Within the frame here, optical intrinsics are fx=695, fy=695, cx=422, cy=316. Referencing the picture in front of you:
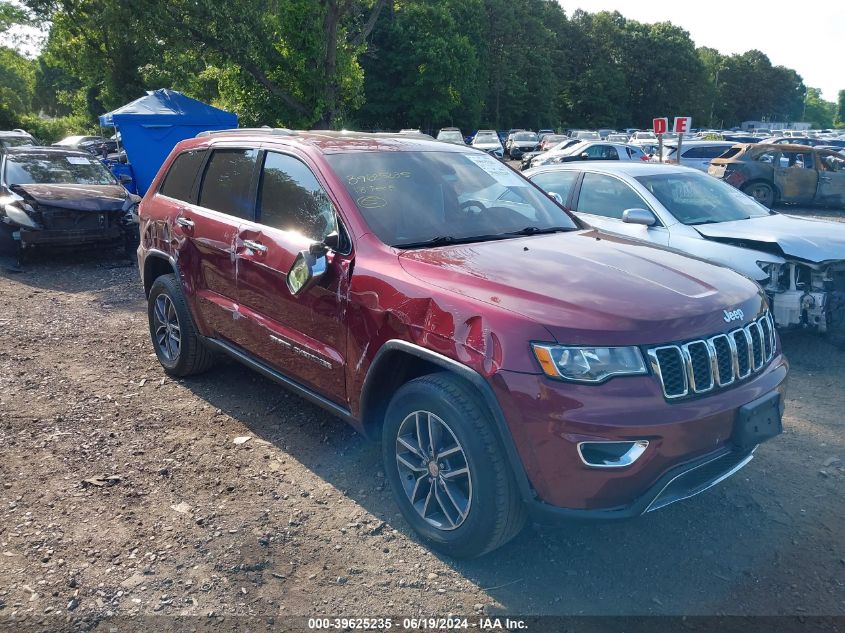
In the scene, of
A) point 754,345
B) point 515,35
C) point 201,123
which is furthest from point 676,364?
point 515,35

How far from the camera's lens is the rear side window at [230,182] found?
14.6 feet

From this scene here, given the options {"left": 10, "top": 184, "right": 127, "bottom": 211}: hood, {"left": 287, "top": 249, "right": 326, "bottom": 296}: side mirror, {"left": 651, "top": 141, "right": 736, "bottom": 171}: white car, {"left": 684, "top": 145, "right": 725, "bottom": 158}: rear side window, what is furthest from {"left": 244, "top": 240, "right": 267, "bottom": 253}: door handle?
{"left": 684, "top": 145, "right": 725, "bottom": 158}: rear side window

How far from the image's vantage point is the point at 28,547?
333cm

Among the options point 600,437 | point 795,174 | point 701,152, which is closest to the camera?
point 600,437

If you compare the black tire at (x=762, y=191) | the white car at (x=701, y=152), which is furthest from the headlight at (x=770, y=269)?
the white car at (x=701, y=152)

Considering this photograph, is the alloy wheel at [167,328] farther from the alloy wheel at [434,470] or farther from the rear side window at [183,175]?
the alloy wheel at [434,470]

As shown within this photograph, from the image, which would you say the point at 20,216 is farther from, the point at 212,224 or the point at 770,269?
the point at 770,269

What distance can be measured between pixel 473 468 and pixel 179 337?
10.4 feet

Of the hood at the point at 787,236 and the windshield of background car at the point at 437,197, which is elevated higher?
the windshield of background car at the point at 437,197

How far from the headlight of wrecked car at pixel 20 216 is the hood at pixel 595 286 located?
8291 mm

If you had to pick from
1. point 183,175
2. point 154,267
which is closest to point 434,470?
point 183,175

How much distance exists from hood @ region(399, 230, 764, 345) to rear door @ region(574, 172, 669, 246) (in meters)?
2.68

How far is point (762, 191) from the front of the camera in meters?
16.5

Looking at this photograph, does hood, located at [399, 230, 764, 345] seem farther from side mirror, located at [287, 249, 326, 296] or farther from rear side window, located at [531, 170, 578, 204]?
rear side window, located at [531, 170, 578, 204]
